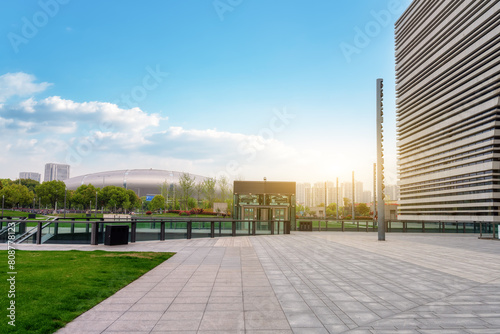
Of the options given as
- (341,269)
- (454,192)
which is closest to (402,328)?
(341,269)

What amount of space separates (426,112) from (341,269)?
7926 centimetres

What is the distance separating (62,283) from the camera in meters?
7.04

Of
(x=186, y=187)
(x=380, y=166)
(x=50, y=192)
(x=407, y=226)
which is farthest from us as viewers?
(x=50, y=192)

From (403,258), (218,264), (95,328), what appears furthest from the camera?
(403,258)

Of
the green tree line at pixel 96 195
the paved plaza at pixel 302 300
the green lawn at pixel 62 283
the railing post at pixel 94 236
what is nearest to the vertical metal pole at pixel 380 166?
the paved plaza at pixel 302 300

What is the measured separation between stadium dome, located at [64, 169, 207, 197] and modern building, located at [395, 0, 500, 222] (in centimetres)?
9158

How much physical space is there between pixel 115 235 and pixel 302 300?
10684 millimetres

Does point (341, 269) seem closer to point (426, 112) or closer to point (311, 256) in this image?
point (311, 256)

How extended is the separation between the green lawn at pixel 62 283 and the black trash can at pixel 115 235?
11.6ft

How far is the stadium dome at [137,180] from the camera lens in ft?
493

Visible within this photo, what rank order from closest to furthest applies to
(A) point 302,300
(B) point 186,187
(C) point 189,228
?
(A) point 302,300
(C) point 189,228
(B) point 186,187

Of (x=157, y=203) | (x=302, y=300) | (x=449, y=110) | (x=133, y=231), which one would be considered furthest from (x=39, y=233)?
(x=157, y=203)

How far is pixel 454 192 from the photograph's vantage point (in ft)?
225

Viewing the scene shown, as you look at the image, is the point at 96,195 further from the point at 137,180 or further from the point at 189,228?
the point at 189,228
